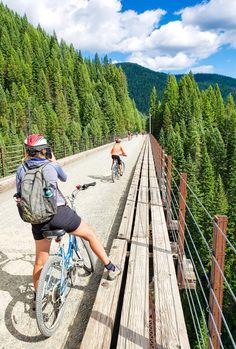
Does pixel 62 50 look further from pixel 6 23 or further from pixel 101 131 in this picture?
pixel 101 131

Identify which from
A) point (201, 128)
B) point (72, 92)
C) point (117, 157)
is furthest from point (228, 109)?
point (117, 157)

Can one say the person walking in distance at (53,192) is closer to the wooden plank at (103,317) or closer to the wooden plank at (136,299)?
the wooden plank at (103,317)

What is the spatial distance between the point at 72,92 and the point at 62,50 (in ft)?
130

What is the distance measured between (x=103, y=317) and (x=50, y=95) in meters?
98.1

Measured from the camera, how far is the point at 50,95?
314 feet

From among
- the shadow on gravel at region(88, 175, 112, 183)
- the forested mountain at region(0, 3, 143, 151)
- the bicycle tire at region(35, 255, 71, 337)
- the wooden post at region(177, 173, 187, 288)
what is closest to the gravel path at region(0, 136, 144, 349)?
the bicycle tire at region(35, 255, 71, 337)

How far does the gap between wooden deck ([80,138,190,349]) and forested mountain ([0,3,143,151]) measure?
6758cm

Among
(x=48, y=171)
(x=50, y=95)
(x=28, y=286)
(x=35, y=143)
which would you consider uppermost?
(x=50, y=95)

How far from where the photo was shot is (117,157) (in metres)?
13.5

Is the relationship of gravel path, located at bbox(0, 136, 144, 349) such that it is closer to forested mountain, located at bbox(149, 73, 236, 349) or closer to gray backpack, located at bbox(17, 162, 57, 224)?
gray backpack, located at bbox(17, 162, 57, 224)

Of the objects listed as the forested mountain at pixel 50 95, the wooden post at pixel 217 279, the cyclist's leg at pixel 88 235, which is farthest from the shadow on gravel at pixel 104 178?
the forested mountain at pixel 50 95

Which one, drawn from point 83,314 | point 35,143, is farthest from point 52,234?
point 83,314

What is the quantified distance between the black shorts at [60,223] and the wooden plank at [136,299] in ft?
3.55

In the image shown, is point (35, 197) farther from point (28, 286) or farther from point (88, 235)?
point (28, 286)
